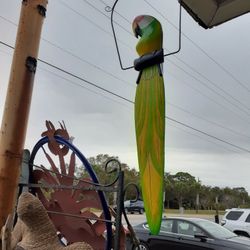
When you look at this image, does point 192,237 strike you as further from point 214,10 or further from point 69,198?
point 214,10

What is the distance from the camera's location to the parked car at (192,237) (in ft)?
→ 22.5

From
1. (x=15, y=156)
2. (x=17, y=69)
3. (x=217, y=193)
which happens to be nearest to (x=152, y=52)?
(x=17, y=69)

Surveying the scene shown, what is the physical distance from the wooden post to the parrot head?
636mm

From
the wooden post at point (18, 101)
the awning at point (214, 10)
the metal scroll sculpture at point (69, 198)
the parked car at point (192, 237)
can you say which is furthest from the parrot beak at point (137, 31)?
the parked car at point (192, 237)

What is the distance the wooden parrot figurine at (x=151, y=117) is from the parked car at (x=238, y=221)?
34.2ft

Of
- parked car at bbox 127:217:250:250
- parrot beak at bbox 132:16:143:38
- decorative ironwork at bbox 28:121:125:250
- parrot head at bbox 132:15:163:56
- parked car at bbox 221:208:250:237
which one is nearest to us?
parrot head at bbox 132:15:163:56

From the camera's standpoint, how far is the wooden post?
2.07 m

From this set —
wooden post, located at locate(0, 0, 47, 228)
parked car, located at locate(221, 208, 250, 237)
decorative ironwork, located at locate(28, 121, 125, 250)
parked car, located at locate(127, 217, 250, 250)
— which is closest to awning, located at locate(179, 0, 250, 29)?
wooden post, located at locate(0, 0, 47, 228)

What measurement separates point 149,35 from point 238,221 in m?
11.1

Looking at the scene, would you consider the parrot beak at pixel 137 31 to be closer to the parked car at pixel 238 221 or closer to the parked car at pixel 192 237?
the parked car at pixel 192 237

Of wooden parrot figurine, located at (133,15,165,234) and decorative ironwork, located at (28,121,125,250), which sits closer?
wooden parrot figurine, located at (133,15,165,234)

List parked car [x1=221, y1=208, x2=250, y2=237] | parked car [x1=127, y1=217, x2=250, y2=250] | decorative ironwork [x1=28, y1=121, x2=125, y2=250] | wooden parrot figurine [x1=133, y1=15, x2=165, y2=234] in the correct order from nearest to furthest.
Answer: wooden parrot figurine [x1=133, y1=15, x2=165, y2=234] → decorative ironwork [x1=28, y1=121, x2=125, y2=250] → parked car [x1=127, y1=217, x2=250, y2=250] → parked car [x1=221, y1=208, x2=250, y2=237]

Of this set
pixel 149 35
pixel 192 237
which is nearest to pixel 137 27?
pixel 149 35

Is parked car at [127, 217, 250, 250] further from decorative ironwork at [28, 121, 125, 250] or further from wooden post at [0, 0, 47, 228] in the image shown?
wooden post at [0, 0, 47, 228]
